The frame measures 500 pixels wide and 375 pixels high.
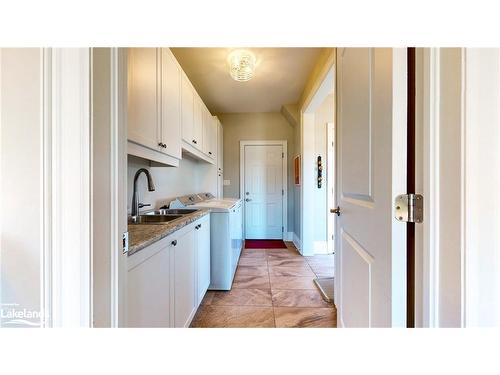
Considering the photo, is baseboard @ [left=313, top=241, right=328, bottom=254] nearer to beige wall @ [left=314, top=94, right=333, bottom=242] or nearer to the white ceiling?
beige wall @ [left=314, top=94, right=333, bottom=242]

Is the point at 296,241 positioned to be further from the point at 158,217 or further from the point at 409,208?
the point at 409,208

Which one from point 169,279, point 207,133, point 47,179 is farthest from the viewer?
point 207,133

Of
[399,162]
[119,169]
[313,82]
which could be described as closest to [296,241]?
[313,82]

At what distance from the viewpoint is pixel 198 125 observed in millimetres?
2561

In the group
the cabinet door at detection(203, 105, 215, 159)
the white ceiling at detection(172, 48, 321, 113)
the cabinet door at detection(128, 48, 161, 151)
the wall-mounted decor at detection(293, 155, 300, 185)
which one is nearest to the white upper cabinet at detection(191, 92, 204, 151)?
the cabinet door at detection(203, 105, 215, 159)

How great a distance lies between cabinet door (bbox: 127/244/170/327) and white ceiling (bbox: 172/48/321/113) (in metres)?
2.11

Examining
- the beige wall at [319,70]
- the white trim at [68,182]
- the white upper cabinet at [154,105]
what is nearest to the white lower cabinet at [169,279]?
the white trim at [68,182]

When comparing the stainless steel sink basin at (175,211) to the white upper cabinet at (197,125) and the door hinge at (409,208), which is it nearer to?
the white upper cabinet at (197,125)

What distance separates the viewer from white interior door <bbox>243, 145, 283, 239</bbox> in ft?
14.1

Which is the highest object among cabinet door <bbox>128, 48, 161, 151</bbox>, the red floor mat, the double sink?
cabinet door <bbox>128, 48, 161, 151</bbox>

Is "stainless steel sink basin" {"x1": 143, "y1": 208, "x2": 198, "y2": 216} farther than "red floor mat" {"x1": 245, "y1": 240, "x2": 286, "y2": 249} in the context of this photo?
No

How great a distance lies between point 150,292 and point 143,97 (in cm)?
109

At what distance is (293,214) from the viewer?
4.23m

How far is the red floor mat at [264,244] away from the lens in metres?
3.81
